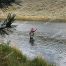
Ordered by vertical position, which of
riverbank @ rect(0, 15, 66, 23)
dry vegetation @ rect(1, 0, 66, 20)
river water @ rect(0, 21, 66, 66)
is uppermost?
river water @ rect(0, 21, 66, 66)

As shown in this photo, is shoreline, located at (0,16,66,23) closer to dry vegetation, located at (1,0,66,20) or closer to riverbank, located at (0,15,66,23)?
riverbank, located at (0,15,66,23)

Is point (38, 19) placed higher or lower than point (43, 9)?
lower

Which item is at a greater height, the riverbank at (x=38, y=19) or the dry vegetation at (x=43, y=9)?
the dry vegetation at (x=43, y=9)

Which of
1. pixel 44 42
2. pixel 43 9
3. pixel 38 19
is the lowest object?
pixel 38 19

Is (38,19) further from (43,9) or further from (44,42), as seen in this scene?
(44,42)

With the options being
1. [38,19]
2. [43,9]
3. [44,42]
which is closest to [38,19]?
[38,19]

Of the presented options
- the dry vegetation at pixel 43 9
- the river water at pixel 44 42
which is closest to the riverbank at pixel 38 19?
the dry vegetation at pixel 43 9

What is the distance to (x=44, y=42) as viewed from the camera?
92.1 feet

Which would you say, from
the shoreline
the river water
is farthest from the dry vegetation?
the river water

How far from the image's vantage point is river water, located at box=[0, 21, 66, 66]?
826 inches

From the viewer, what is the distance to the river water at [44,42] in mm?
20983

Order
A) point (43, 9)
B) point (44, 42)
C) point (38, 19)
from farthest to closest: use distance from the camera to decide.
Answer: point (43, 9), point (38, 19), point (44, 42)

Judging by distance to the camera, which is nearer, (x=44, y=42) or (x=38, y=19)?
(x=44, y=42)

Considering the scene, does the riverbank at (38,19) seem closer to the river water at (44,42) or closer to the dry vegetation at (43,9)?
the dry vegetation at (43,9)
